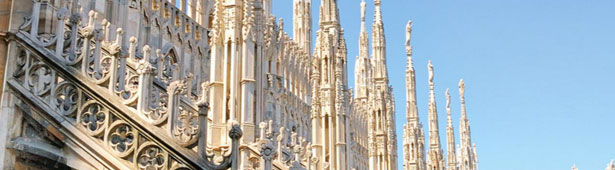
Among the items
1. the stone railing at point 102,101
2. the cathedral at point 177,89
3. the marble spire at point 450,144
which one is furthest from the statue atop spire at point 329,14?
the marble spire at point 450,144

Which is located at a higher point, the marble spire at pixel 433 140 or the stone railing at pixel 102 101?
the marble spire at pixel 433 140

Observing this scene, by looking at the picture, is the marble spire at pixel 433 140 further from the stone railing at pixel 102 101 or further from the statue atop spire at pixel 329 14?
the stone railing at pixel 102 101

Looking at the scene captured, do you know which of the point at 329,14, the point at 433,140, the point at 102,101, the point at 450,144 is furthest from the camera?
the point at 450,144

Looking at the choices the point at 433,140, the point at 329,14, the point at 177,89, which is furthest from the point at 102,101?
the point at 433,140

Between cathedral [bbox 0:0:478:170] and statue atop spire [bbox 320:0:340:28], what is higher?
statue atop spire [bbox 320:0:340:28]

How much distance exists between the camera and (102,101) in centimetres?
657

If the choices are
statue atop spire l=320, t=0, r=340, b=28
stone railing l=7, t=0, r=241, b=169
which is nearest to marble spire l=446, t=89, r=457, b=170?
statue atop spire l=320, t=0, r=340, b=28

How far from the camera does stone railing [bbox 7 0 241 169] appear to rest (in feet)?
20.8

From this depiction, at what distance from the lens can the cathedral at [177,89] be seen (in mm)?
6465

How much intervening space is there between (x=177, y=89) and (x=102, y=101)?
1.90 feet

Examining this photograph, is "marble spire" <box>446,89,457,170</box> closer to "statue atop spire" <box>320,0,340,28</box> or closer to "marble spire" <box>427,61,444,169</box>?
"marble spire" <box>427,61,444,169</box>

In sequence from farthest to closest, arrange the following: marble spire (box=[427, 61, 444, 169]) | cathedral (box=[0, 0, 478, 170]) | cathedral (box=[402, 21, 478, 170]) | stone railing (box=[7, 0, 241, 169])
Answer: marble spire (box=[427, 61, 444, 169]), cathedral (box=[402, 21, 478, 170]), cathedral (box=[0, 0, 478, 170]), stone railing (box=[7, 0, 241, 169])

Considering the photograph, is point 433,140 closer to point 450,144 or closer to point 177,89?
point 450,144

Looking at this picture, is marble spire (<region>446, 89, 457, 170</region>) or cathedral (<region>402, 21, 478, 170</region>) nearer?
cathedral (<region>402, 21, 478, 170</region>)
